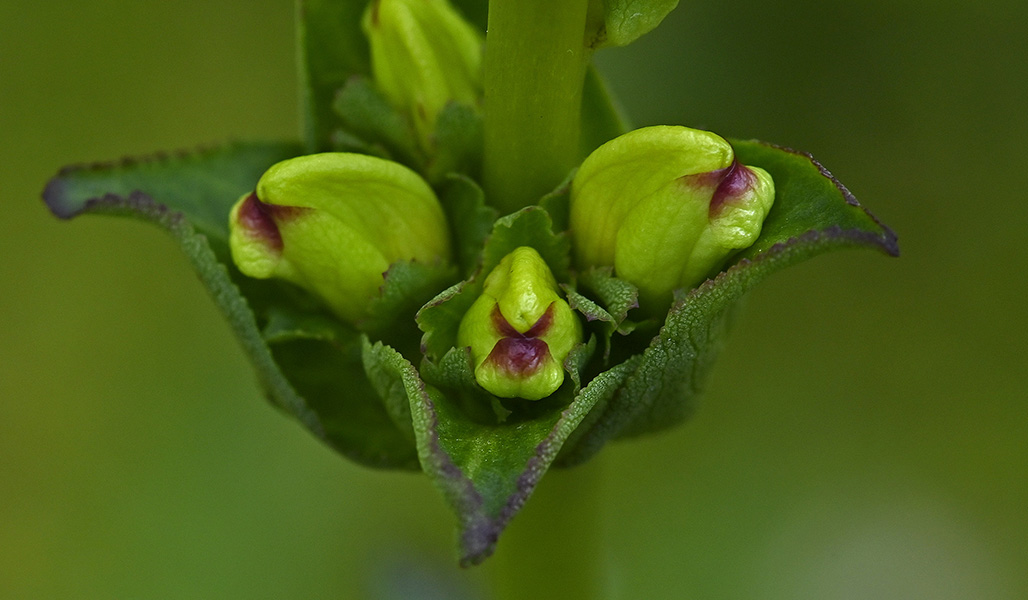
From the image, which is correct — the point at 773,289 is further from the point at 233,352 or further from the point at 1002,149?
the point at 233,352

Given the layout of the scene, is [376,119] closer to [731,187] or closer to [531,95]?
[531,95]

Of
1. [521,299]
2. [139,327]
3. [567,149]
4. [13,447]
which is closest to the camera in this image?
[521,299]

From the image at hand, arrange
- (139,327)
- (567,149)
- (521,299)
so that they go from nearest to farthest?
(521,299), (567,149), (139,327)

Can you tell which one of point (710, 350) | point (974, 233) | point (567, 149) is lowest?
point (974, 233)

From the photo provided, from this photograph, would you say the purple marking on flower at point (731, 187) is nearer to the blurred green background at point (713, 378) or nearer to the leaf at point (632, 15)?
the leaf at point (632, 15)

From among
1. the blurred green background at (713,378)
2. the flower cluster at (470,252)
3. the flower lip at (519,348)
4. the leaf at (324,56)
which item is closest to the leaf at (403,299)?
the flower cluster at (470,252)

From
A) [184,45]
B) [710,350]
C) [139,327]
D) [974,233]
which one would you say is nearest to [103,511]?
[139,327]
